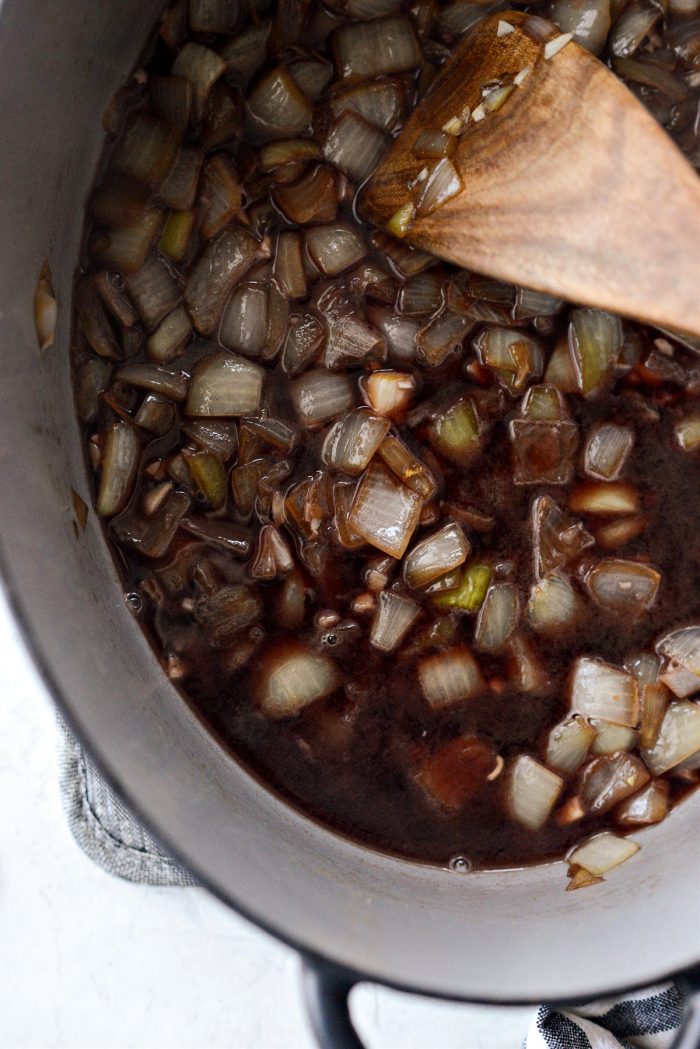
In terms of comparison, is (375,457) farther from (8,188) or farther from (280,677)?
(8,188)

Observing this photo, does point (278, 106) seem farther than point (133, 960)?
No

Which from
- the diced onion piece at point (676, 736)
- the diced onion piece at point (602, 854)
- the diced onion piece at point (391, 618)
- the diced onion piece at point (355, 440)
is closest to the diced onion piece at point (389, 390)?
the diced onion piece at point (355, 440)

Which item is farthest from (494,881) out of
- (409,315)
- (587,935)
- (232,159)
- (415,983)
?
(232,159)

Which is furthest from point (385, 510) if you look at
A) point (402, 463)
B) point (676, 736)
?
point (676, 736)

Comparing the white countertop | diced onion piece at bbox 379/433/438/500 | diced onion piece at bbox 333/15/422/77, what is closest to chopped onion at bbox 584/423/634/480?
diced onion piece at bbox 379/433/438/500

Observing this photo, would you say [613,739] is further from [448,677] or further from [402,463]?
[402,463]
